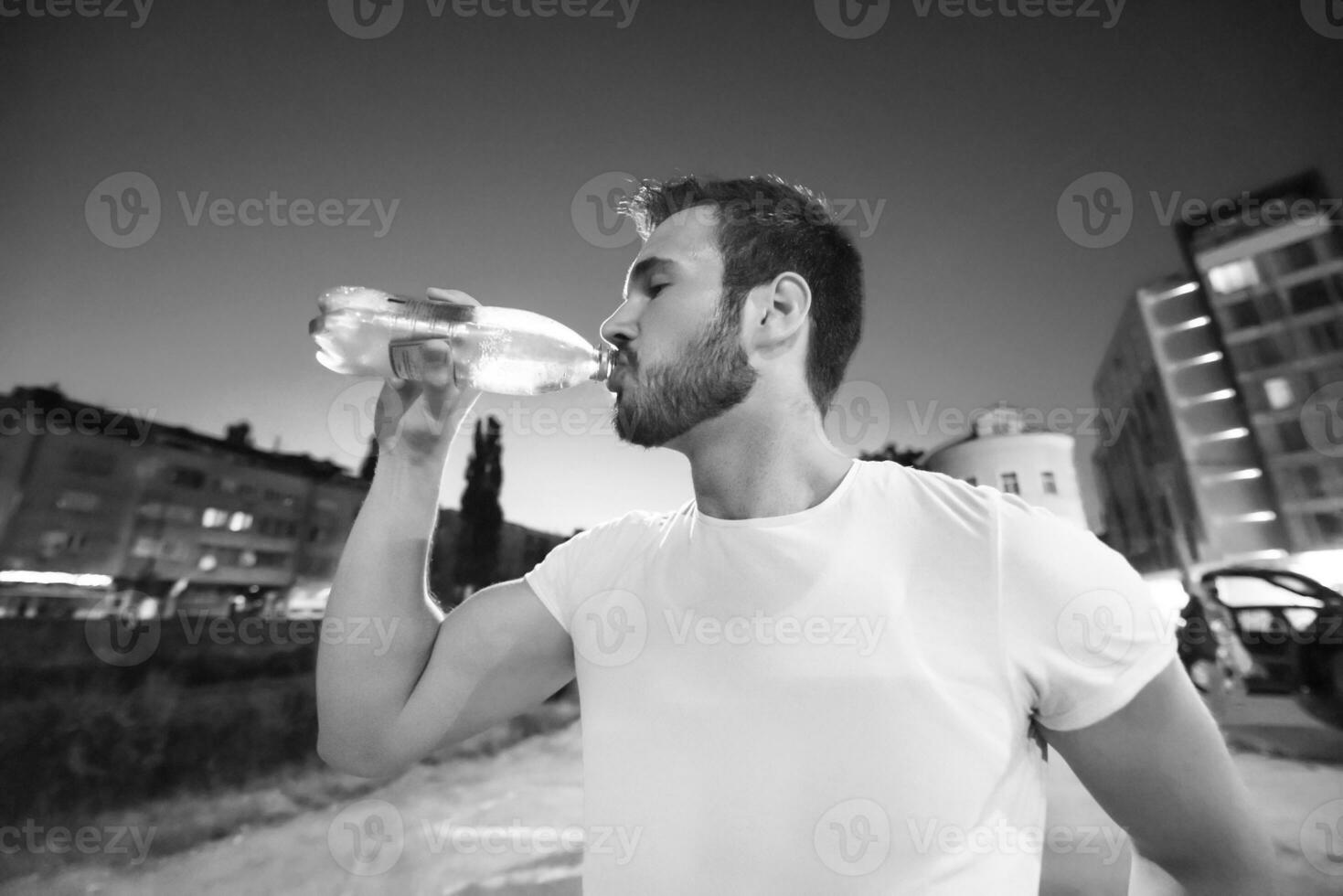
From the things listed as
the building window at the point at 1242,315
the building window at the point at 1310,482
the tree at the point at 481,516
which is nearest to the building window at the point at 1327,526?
the building window at the point at 1310,482

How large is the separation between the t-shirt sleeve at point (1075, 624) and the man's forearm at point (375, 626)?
76cm

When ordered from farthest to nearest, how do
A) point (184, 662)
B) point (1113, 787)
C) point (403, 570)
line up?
point (184, 662) < point (403, 570) < point (1113, 787)

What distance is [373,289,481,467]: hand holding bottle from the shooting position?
33.9 inches

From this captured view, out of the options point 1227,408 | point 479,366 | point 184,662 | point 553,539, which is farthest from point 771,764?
point 1227,408

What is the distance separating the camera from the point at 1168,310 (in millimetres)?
26672

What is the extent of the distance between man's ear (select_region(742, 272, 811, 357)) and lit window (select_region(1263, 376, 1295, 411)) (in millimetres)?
30867

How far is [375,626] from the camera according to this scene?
800mm

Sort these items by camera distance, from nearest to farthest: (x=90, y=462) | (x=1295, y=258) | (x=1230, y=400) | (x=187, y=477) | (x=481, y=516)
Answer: (x=90, y=462), (x=481, y=516), (x=187, y=477), (x=1295, y=258), (x=1230, y=400)

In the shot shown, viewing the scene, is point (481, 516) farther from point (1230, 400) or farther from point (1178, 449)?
point (1230, 400)

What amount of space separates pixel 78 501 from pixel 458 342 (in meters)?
7.67

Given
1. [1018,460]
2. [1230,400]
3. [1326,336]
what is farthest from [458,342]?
[1230,400]

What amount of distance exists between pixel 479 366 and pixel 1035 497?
11.7 m

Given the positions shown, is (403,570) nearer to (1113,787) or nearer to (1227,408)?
(1113,787)

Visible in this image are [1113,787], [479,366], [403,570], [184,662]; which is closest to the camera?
[1113,787]
